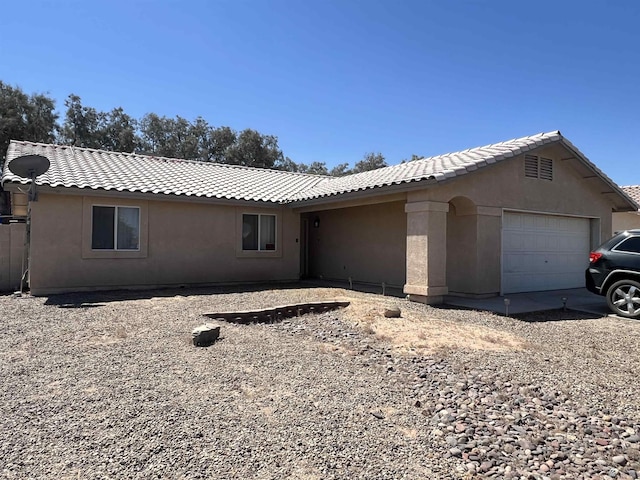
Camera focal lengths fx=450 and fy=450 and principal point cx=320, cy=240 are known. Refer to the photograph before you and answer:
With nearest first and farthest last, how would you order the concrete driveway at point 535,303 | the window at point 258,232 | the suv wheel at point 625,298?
the suv wheel at point 625,298 < the concrete driveway at point 535,303 < the window at point 258,232

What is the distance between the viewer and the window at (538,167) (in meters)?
11.9

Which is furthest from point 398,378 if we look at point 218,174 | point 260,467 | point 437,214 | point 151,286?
point 218,174

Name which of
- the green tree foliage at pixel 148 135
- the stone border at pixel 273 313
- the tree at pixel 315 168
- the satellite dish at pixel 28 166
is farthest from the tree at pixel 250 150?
the stone border at pixel 273 313

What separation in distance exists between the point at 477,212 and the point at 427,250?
1.89 meters

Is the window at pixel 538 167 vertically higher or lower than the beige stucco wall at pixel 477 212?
higher

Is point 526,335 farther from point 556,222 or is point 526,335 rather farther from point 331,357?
point 556,222

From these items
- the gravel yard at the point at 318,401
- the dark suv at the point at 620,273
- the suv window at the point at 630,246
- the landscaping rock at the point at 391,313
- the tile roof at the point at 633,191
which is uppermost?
the tile roof at the point at 633,191

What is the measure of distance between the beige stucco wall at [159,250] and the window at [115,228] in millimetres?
161

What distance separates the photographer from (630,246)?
29.9 ft

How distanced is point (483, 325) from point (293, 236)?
7.98m

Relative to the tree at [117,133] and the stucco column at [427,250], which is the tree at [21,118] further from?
the stucco column at [427,250]

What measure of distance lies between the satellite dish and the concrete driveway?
9.82 meters

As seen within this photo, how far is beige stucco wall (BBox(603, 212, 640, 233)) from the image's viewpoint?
20.7 meters

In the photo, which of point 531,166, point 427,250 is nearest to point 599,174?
point 531,166
